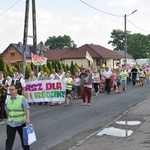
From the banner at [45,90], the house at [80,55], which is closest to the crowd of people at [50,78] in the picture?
the banner at [45,90]

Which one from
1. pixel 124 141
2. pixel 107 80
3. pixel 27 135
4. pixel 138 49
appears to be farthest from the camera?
pixel 138 49

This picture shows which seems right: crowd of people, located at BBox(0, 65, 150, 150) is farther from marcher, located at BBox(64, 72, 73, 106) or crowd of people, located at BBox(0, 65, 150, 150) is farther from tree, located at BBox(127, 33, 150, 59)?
tree, located at BBox(127, 33, 150, 59)

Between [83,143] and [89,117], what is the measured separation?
4.65m

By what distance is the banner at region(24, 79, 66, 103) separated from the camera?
1834 centimetres

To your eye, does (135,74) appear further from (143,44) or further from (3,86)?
(143,44)

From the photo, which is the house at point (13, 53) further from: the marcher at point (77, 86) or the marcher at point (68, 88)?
the marcher at point (68, 88)

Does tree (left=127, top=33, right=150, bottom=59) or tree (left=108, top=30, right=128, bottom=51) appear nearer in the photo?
tree (left=127, top=33, right=150, bottom=59)

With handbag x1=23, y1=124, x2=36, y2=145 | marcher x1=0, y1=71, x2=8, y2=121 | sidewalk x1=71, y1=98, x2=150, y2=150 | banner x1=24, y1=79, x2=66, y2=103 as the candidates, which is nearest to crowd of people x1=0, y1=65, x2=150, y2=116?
marcher x1=0, y1=71, x2=8, y2=121

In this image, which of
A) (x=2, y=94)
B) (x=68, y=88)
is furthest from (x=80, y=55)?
(x=2, y=94)

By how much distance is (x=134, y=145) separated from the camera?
8.34 m

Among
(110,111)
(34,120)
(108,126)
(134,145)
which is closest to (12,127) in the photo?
(134,145)

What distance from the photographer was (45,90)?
60.8 ft

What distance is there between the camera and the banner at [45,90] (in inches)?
722

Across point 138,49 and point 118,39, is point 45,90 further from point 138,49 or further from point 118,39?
point 118,39
